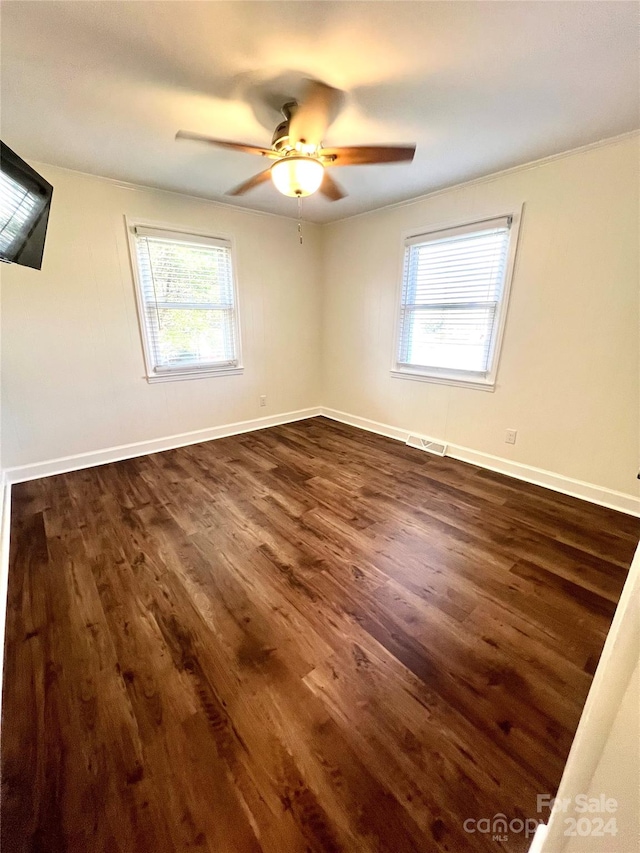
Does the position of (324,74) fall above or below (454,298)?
above

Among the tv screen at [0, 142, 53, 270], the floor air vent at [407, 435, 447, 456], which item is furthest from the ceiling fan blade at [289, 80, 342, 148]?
the floor air vent at [407, 435, 447, 456]

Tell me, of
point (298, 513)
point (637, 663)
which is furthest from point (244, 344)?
point (637, 663)

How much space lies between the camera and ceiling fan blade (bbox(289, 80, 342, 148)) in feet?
5.45

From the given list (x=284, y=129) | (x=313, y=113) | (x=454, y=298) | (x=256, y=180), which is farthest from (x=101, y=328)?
(x=454, y=298)

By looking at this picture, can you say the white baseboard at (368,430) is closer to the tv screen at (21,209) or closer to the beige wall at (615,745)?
the tv screen at (21,209)

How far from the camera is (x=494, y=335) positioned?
116 inches

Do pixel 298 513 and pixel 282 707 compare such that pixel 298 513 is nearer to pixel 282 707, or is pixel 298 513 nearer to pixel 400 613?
pixel 400 613

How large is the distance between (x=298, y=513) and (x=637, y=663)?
202cm

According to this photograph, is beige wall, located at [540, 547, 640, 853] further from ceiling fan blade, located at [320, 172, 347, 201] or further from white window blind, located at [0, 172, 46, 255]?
white window blind, located at [0, 172, 46, 255]

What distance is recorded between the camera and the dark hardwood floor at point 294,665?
96 cm

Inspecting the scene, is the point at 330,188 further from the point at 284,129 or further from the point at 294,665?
the point at 294,665

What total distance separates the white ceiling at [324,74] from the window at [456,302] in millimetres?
618

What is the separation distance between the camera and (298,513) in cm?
244

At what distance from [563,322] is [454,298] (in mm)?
953
